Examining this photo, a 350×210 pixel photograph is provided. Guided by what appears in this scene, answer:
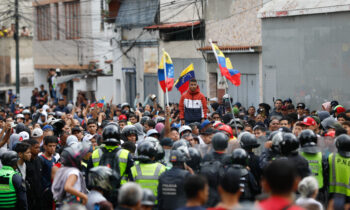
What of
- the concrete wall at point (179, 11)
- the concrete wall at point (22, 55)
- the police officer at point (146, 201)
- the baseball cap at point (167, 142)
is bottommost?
the police officer at point (146, 201)

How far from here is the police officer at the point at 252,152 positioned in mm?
8750

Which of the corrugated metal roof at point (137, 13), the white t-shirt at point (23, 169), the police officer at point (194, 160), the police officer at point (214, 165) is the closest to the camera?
the police officer at point (214, 165)

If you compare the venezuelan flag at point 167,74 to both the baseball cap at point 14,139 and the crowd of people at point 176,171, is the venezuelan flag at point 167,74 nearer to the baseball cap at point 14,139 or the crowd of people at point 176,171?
the baseball cap at point 14,139

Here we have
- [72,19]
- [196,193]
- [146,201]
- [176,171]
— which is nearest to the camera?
[196,193]

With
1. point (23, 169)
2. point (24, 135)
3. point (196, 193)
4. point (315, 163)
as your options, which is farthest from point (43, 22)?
point (196, 193)

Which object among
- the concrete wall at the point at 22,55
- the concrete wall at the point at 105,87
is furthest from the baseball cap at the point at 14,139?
the concrete wall at the point at 22,55

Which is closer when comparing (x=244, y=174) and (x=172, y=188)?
(x=172, y=188)

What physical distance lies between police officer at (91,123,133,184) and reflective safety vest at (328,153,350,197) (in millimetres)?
2729

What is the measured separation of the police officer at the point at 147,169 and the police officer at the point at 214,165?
56cm

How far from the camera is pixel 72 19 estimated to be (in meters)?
42.0

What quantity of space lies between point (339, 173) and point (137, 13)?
2432 centimetres

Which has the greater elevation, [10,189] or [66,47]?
[66,47]

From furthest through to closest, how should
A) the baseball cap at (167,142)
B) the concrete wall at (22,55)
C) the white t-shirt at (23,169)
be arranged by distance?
the concrete wall at (22,55), the white t-shirt at (23,169), the baseball cap at (167,142)

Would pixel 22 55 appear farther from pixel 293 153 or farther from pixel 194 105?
pixel 293 153
